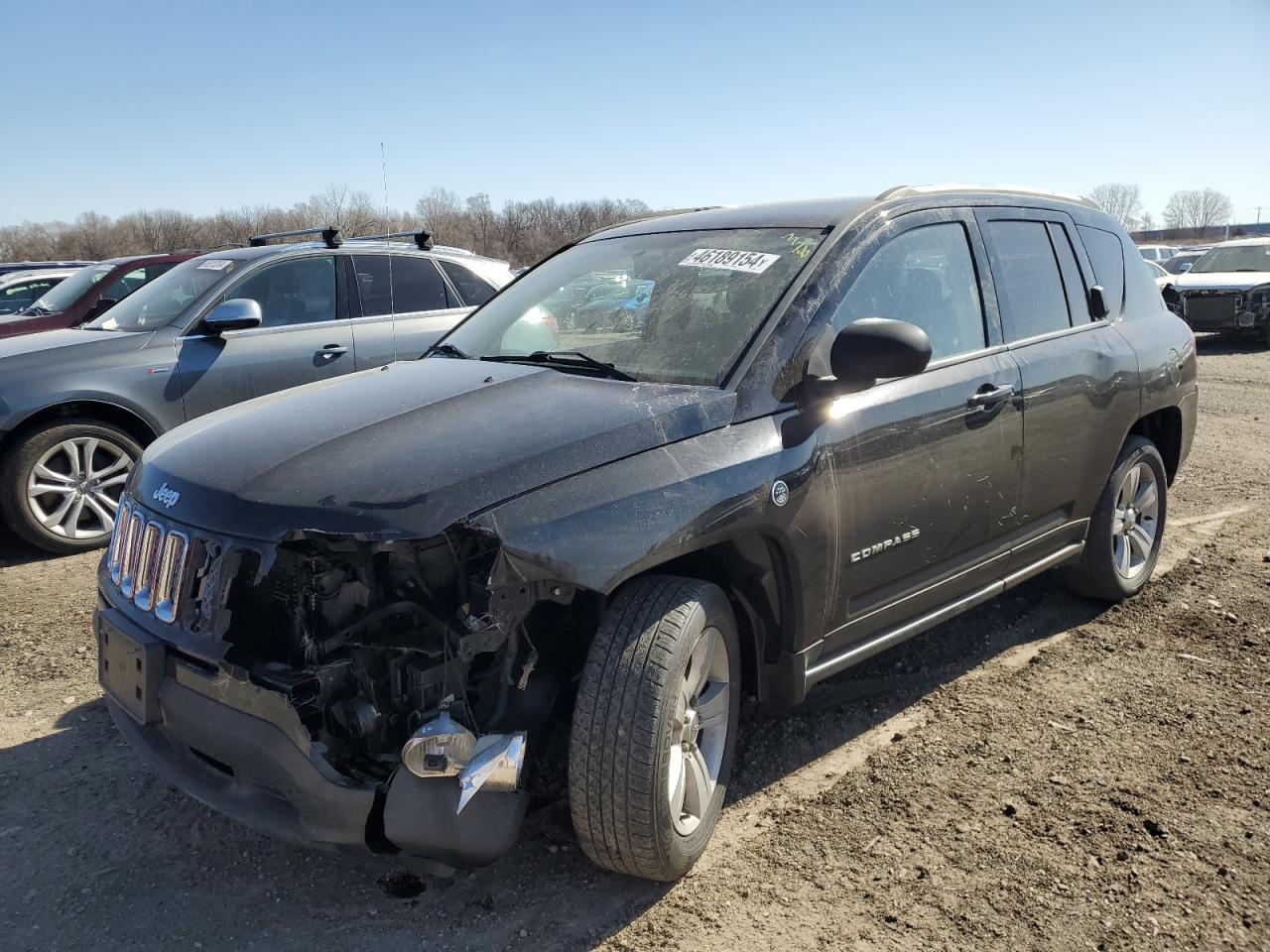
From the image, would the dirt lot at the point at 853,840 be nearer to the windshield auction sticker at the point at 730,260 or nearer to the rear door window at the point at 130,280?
the windshield auction sticker at the point at 730,260

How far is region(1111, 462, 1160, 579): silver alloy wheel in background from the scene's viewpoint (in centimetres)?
459

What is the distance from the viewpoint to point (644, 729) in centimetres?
241

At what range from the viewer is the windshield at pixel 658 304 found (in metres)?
3.07

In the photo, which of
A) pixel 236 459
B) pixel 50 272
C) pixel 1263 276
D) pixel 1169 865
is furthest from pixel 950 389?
pixel 1263 276

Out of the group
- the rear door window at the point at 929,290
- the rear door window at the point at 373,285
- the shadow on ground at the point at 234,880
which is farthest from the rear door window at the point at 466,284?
the shadow on ground at the point at 234,880

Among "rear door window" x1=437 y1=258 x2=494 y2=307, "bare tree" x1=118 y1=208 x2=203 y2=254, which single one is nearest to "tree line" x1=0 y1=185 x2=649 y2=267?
"bare tree" x1=118 y1=208 x2=203 y2=254

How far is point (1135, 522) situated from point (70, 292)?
8548 millimetres

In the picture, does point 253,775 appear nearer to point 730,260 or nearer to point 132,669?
point 132,669

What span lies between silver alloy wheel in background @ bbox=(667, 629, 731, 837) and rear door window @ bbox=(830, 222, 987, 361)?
3.78ft

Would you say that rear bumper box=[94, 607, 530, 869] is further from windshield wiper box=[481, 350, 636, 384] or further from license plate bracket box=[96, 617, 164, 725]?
windshield wiper box=[481, 350, 636, 384]

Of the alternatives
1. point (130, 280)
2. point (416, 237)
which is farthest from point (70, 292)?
point (416, 237)

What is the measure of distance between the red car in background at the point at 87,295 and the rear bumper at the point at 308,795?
655 centimetres

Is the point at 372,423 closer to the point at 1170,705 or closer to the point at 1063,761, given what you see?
the point at 1063,761

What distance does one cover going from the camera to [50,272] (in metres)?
12.8
